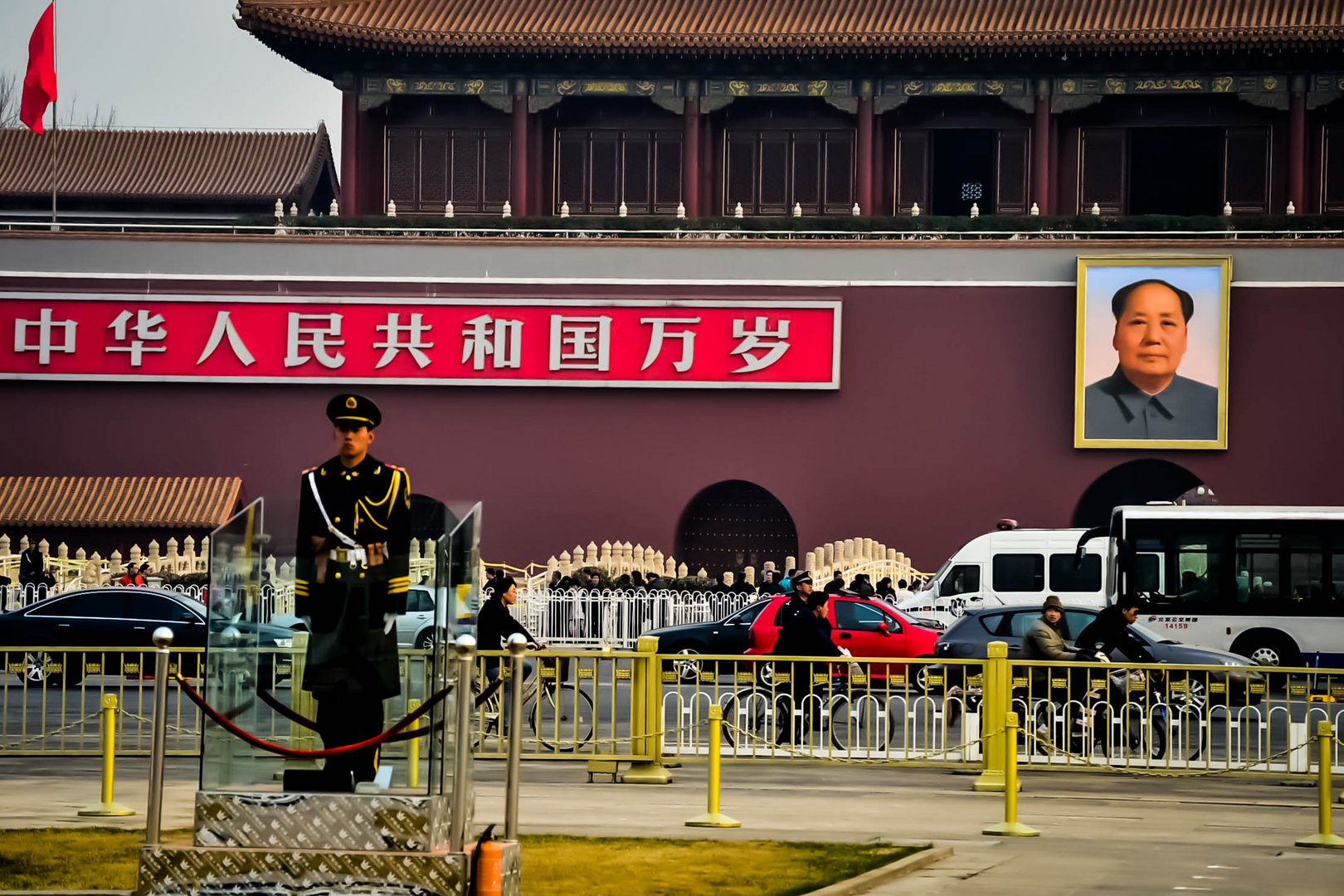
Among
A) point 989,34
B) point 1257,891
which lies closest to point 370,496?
point 1257,891

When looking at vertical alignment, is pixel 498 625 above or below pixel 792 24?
below

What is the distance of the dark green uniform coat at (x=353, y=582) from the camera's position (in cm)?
790

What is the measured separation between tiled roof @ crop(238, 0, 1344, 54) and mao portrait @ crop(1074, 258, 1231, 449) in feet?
11.8

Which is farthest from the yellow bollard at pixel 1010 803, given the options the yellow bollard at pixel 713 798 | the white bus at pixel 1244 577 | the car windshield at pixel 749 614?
the white bus at pixel 1244 577

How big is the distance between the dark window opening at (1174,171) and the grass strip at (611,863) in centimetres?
2293

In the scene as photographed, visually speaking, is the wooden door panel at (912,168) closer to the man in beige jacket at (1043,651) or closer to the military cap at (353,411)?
the man in beige jacket at (1043,651)

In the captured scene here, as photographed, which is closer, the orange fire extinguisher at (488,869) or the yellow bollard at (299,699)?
the orange fire extinguisher at (488,869)

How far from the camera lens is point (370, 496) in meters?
8.13

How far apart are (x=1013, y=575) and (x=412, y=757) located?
57.0 feet

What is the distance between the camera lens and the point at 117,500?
2867 centimetres

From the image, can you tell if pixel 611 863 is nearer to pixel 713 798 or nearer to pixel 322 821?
pixel 713 798

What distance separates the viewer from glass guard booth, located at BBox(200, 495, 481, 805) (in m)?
7.86

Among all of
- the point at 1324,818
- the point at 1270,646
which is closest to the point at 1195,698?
the point at 1324,818

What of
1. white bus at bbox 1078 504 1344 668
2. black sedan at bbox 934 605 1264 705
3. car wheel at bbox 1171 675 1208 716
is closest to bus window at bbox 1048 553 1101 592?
white bus at bbox 1078 504 1344 668
